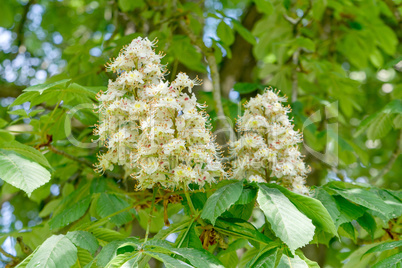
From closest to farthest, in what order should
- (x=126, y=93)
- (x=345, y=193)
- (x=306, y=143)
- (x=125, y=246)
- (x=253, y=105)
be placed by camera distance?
Answer: 1. (x=125, y=246)
2. (x=345, y=193)
3. (x=126, y=93)
4. (x=253, y=105)
5. (x=306, y=143)

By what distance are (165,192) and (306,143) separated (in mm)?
2535

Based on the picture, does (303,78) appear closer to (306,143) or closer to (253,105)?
(306,143)

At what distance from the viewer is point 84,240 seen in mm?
1779

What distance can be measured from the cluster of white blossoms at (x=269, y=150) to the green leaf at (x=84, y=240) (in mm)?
815

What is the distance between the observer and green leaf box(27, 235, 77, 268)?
1.56 meters

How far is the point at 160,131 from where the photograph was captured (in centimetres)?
174

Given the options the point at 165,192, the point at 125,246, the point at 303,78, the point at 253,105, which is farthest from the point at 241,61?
the point at 125,246

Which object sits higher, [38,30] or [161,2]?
[161,2]

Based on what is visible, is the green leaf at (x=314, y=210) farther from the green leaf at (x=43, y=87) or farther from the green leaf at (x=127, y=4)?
the green leaf at (x=127, y=4)

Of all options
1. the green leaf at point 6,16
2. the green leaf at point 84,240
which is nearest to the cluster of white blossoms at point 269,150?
the green leaf at point 84,240

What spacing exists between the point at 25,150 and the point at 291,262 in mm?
1522

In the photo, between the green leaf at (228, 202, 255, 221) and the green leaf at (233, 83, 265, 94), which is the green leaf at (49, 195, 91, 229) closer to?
the green leaf at (228, 202, 255, 221)

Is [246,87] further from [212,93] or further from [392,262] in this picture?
[392,262]

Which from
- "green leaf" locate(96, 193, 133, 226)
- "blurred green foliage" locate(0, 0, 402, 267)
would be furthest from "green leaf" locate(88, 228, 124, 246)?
"green leaf" locate(96, 193, 133, 226)
